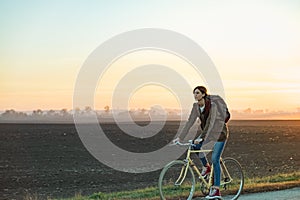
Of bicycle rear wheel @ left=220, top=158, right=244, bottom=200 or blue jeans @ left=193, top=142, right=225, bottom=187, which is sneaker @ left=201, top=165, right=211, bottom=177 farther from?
bicycle rear wheel @ left=220, top=158, right=244, bottom=200

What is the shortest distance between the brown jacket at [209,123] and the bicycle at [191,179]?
Answer: 26cm

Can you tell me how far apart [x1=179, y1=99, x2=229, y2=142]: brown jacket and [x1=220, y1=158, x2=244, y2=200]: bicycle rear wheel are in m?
1.00

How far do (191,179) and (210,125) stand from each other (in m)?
1.02

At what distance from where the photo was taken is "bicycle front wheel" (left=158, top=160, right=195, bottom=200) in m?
7.95

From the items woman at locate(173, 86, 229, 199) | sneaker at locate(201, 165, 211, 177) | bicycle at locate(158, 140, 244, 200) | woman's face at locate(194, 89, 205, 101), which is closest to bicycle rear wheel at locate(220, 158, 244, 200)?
bicycle at locate(158, 140, 244, 200)

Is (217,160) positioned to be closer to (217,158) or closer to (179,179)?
(217,158)

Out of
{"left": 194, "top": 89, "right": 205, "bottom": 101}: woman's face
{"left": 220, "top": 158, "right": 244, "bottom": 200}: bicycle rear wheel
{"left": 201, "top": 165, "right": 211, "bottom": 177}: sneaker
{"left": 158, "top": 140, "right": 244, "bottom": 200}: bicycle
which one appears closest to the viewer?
{"left": 194, "top": 89, "right": 205, "bottom": 101}: woman's face

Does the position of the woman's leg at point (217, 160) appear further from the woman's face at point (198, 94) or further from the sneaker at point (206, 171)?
the woman's face at point (198, 94)

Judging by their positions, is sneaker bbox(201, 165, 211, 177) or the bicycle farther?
sneaker bbox(201, 165, 211, 177)

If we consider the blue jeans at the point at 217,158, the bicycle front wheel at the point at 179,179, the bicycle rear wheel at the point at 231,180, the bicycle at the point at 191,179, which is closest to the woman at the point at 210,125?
the blue jeans at the point at 217,158

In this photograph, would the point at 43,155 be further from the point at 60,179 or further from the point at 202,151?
the point at 202,151

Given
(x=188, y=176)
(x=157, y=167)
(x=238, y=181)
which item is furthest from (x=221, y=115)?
(x=157, y=167)

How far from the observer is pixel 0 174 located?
25562mm

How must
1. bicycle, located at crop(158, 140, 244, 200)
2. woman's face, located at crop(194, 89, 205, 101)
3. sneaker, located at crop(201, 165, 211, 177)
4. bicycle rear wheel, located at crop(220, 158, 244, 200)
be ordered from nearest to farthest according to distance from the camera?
woman's face, located at crop(194, 89, 205, 101) → bicycle, located at crop(158, 140, 244, 200) → sneaker, located at crop(201, 165, 211, 177) → bicycle rear wheel, located at crop(220, 158, 244, 200)
